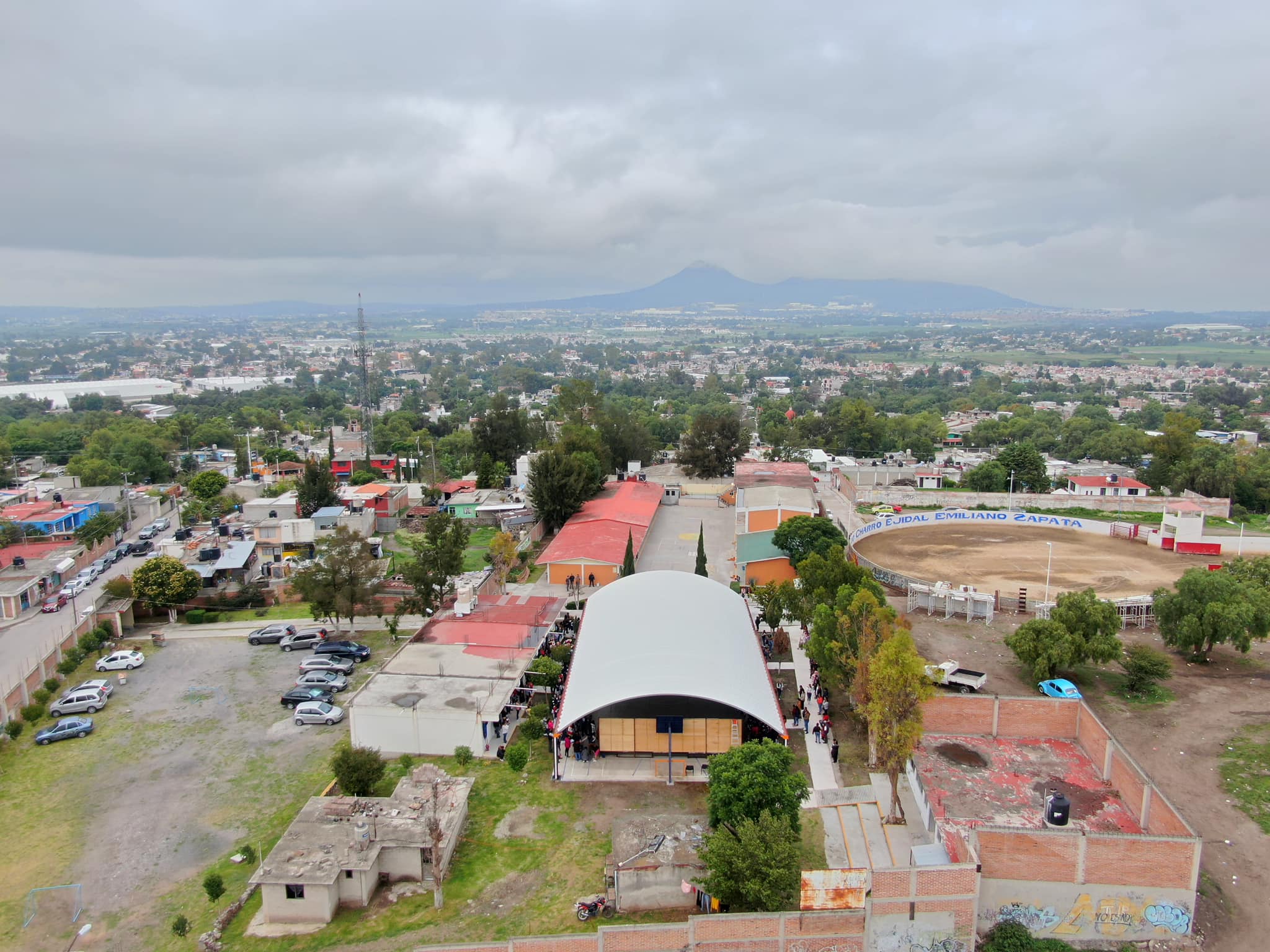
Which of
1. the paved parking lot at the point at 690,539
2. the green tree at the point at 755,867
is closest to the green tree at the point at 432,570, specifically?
the paved parking lot at the point at 690,539

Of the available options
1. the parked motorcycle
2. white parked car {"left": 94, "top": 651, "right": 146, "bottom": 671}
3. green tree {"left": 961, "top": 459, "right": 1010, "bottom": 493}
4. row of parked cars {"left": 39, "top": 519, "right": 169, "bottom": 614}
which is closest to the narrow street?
row of parked cars {"left": 39, "top": 519, "right": 169, "bottom": 614}

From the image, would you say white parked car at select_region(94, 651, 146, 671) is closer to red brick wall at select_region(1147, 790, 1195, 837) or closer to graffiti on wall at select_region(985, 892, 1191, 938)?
graffiti on wall at select_region(985, 892, 1191, 938)

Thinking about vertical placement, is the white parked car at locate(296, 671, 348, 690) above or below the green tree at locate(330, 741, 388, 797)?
below

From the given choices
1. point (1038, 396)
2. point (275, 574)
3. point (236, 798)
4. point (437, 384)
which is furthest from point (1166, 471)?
point (437, 384)

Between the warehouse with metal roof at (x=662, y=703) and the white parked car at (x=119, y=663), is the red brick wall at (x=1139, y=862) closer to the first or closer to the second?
the warehouse with metal roof at (x=662, y=703)

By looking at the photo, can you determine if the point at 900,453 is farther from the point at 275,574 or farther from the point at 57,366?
the point at 57,366

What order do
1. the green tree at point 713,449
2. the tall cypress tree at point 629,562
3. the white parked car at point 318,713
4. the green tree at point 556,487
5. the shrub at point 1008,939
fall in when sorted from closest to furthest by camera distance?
the shrub at point 1008,939 < the white parked car at point 318,713 < the tall cypress tree at point 629,562 < the green tree at point 556,487 < the green tree at point 713,449
